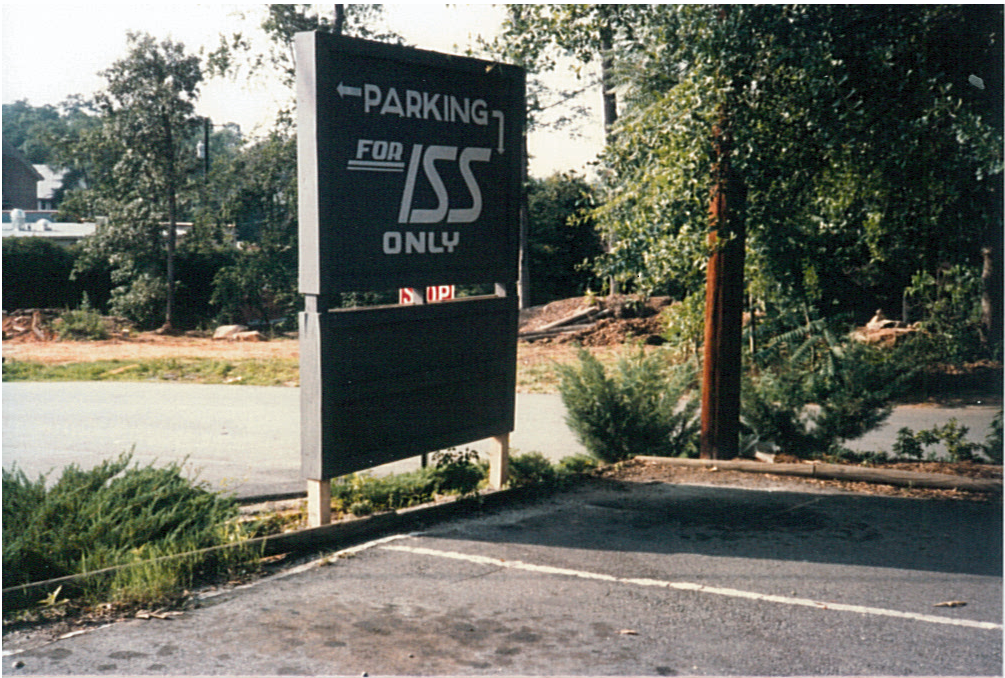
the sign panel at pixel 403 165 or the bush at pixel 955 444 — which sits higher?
the sign panel at pixel 403 165

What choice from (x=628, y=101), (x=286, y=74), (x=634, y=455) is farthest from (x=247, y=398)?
(x=286, y=74)

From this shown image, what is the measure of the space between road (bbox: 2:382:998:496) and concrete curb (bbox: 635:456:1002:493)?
1969 millimetres

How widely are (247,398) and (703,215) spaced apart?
34.0 ft

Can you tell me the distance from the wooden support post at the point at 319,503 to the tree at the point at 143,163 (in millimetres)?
21658

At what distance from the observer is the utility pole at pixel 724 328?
906cm

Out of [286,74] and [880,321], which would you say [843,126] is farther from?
[286,74]

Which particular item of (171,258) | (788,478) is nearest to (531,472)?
(788,478)

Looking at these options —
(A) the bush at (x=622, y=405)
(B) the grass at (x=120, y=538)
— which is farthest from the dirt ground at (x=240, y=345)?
(B) the grass at (x=120, y=538)

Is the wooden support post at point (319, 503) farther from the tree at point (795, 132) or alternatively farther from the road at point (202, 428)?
the tree at point (795, 132)

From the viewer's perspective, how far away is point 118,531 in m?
6.05

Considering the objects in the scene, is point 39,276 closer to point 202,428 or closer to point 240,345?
point 240,345

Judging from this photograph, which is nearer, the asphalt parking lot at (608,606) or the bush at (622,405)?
the asphalt parking lot at (608,606)

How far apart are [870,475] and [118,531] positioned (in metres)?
6.64

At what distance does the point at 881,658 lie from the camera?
4.80m
